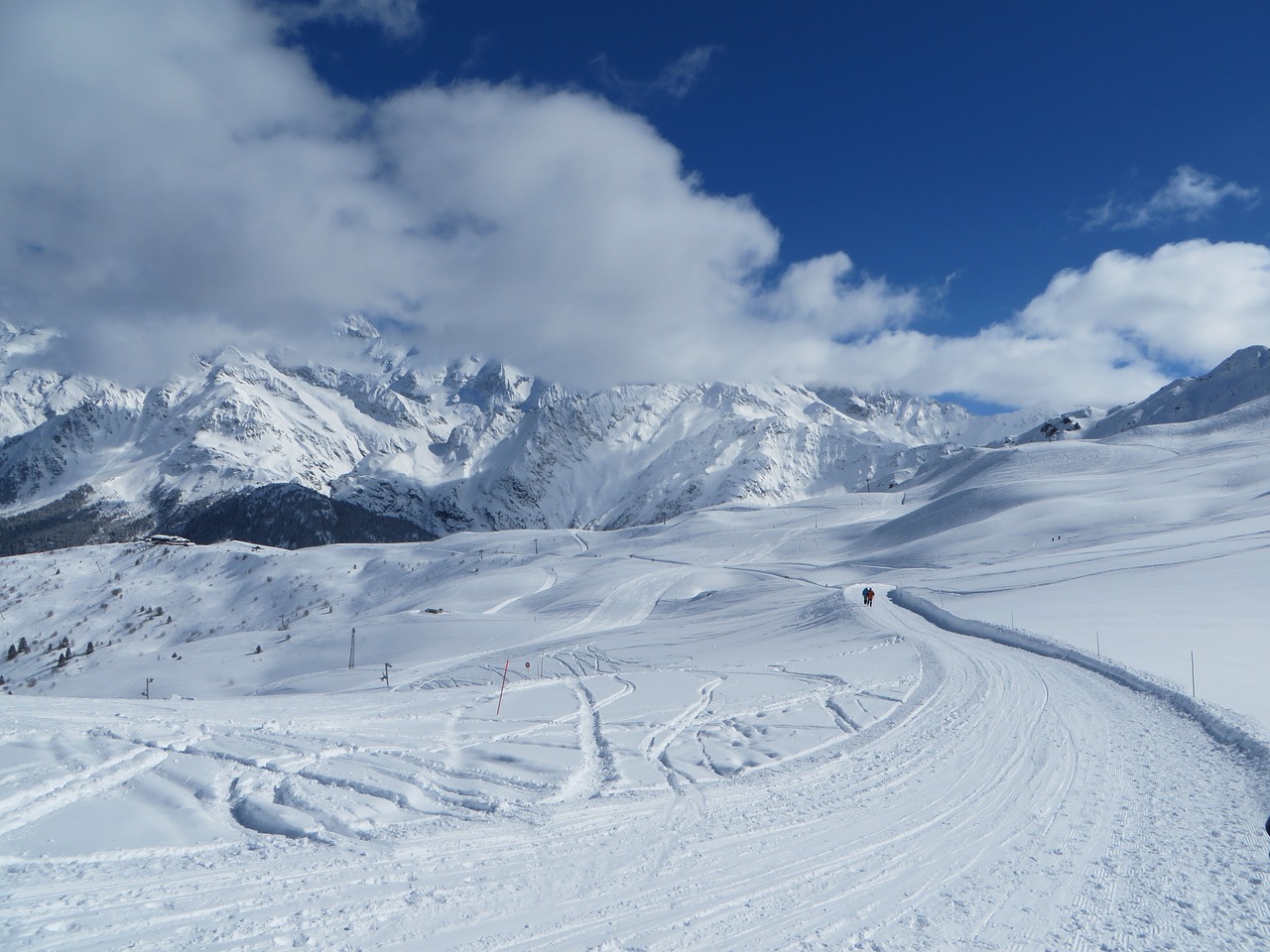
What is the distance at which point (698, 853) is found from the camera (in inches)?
287

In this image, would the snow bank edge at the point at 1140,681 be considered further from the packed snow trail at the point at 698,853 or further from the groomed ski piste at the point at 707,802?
the packed snow trail at the point at 698,853

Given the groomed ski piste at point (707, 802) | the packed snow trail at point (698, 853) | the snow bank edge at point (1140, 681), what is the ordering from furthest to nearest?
the snow bank edge at point (1140, 681)
the groomed ski piste at point (707, 802)
the packed snow trail at point (698, 853)

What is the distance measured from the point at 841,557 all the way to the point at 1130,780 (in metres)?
64.7

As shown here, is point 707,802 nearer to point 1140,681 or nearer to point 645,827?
point 645,827

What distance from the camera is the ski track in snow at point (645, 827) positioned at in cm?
573

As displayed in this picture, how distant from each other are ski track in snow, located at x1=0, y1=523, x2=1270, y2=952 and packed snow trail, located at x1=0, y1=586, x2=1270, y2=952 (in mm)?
36

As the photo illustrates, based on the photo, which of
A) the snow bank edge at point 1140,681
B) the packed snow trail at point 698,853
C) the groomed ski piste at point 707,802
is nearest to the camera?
the packed snow trail at point 698,853

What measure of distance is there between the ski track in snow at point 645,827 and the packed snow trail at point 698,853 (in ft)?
0.12

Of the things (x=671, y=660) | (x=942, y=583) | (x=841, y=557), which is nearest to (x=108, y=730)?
(x=671, y=660)

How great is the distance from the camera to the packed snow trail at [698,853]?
566cm

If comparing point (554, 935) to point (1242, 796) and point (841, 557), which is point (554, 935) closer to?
point (1242, 796)

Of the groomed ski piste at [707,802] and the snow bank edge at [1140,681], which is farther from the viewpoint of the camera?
the snow bank edge at [1140,681]

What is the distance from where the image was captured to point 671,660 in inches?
1040

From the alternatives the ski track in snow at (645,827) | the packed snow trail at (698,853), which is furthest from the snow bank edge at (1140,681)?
the packed snow trail at (698,853)
